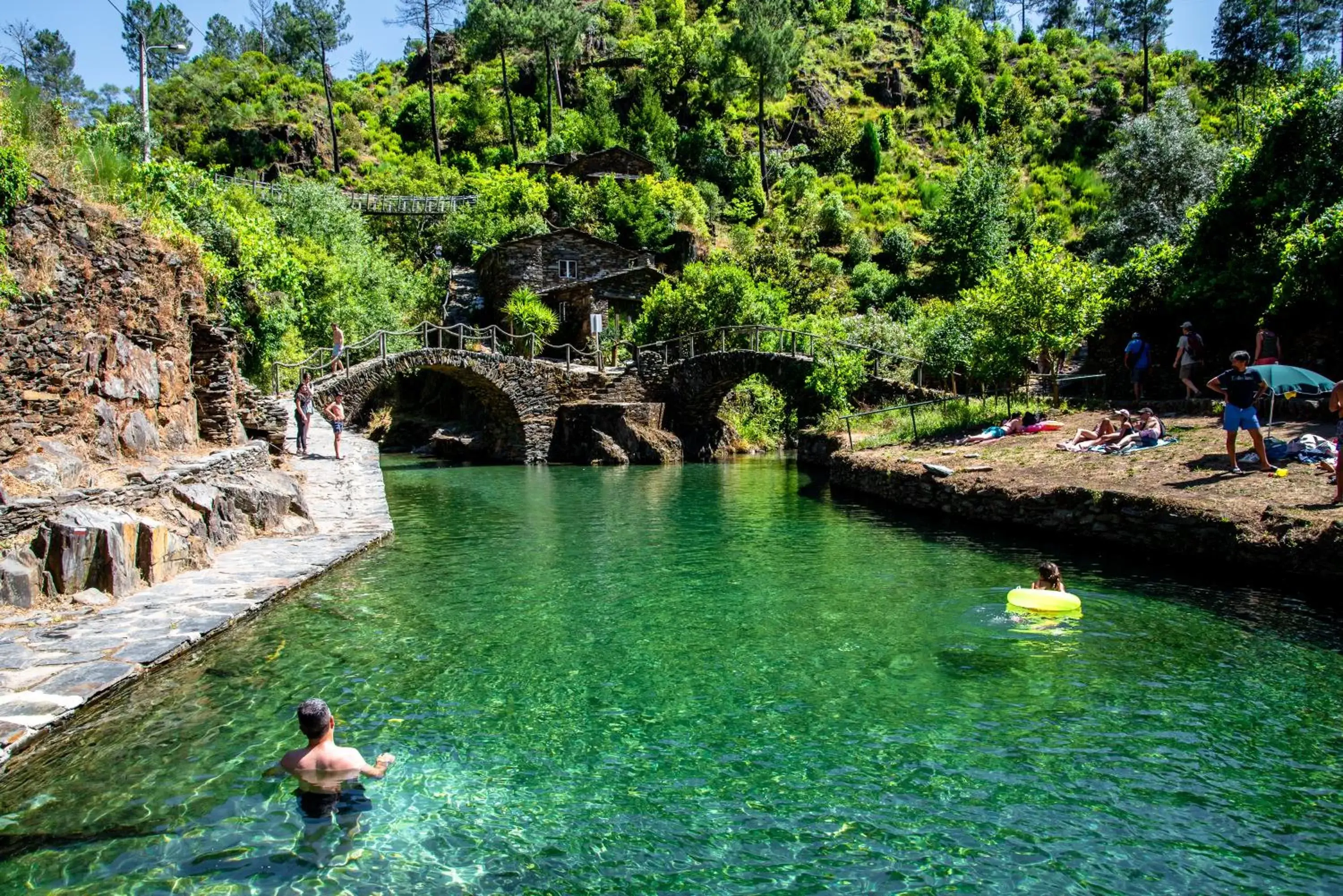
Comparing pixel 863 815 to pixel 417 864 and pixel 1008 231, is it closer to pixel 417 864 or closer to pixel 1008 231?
pixel 417 864

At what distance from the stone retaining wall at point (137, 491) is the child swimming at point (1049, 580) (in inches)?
412

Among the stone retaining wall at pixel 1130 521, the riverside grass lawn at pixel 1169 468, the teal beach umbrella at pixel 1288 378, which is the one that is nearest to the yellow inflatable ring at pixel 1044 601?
the stone retaining wall at pixel 1130 521

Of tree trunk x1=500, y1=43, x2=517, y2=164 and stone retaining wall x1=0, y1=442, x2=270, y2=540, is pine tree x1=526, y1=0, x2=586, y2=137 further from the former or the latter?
stone retaining wall x1=0, y1=442, x2=270, y2=540

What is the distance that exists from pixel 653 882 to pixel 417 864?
133cm

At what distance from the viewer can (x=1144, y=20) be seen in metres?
68.8

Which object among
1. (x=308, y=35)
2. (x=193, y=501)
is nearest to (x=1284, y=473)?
(x=193, y=501)

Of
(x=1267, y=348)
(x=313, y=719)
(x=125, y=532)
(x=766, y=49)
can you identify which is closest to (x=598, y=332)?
(x=1267, y=348)

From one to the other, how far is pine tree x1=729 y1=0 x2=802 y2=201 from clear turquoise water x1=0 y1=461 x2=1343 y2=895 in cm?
5251

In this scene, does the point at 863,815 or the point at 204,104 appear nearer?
the point at 863,815

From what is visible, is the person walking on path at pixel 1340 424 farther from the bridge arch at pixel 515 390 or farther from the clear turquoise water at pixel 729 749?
the bridge arch at pixel 515 390

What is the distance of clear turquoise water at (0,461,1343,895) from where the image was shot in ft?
15.8

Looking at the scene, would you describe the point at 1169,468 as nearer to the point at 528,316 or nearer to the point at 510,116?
the point at 528,316

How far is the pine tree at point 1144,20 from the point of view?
68625 mm

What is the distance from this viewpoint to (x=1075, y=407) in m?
21.5
